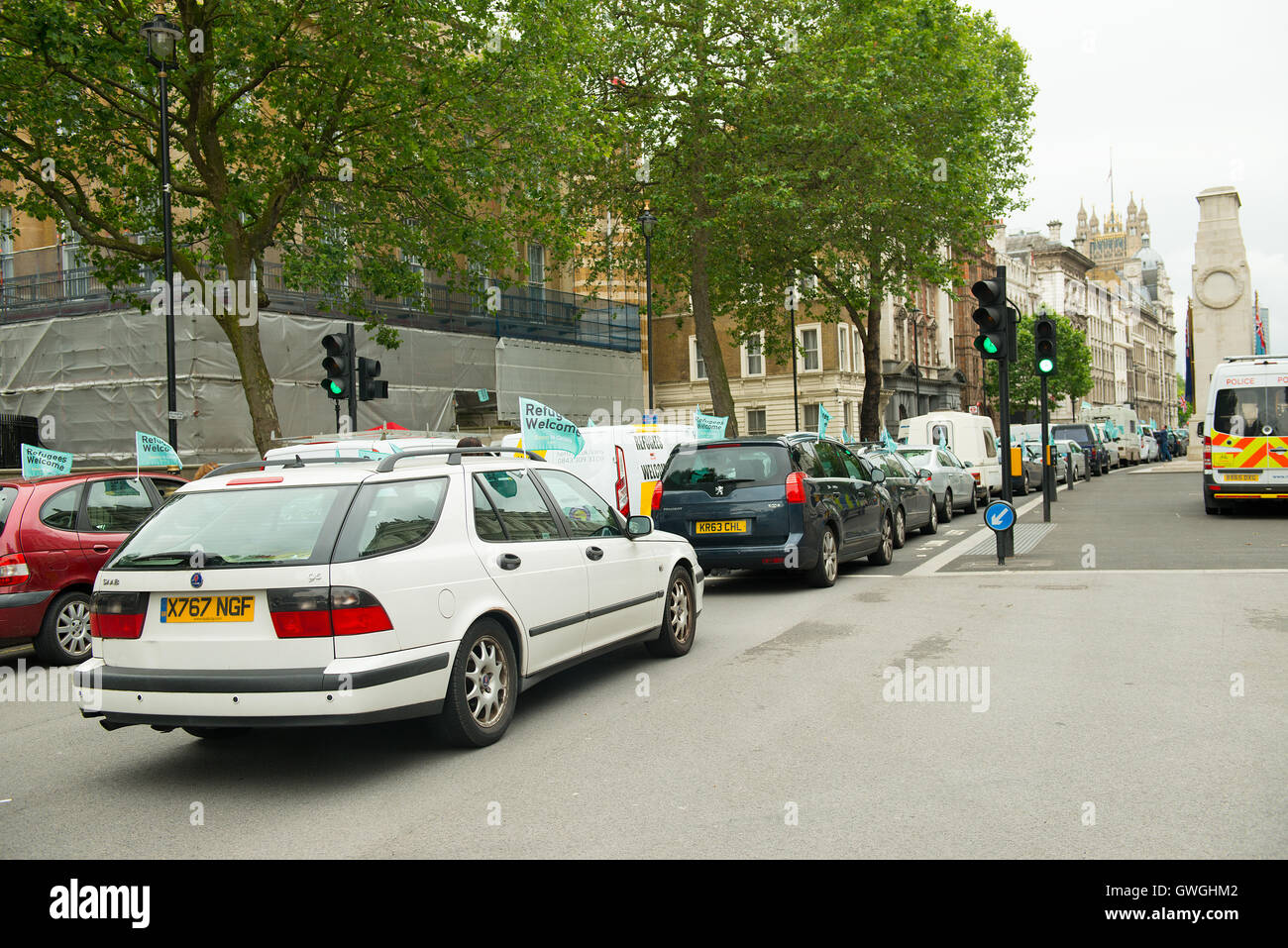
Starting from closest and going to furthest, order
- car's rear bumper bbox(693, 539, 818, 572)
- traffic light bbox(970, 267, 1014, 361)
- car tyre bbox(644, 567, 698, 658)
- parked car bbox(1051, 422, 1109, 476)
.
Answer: car tyre bbox(644, 567, 698, 658)
car's rear bumper bbox(693, 539, 818, 572)
traffic light bbox(970, 267, 1014, 361)
parked car bbox(1051, 422, 1109, 476)

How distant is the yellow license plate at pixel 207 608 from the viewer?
5.29m

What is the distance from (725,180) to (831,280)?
8.40m

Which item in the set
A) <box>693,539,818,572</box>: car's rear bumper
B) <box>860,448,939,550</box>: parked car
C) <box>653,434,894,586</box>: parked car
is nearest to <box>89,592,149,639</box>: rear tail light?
<box>693,539,818,572</box>: car's rear bumper

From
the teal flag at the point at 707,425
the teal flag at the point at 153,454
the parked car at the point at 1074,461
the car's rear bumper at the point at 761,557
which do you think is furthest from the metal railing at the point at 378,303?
the parked car at the point at 1074,461

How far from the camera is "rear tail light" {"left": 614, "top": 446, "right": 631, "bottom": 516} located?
1491cm

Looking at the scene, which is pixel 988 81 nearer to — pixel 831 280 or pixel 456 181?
pixel 831 280

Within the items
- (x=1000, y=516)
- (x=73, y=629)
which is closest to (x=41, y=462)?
(x=73, y=629)

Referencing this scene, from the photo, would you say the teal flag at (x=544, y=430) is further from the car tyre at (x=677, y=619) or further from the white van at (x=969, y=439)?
the white van at (x=969, y=439)

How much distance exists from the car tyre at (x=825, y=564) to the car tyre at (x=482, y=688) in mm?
6279

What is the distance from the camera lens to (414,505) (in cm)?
588

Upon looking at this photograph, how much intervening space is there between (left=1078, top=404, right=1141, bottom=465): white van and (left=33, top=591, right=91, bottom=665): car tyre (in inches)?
2003

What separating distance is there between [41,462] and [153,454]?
1118 mm

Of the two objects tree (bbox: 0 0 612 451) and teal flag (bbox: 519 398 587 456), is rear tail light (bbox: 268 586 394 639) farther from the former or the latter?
tree (bbox: 0 0 612 451)

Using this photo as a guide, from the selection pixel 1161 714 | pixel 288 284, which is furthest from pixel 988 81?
pixel 1161 714
